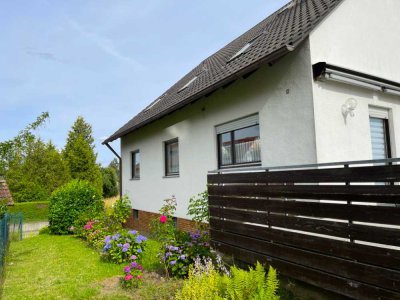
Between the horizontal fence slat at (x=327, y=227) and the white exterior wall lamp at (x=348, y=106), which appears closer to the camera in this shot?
the horizontal fence slat at (x=327, y=227)

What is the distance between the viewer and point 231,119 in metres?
7.00

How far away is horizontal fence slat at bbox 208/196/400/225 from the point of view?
283 centimetres

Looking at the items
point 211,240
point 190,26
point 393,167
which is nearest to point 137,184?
point 190,26

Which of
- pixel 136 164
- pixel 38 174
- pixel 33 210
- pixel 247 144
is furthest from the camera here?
pixel 38 174

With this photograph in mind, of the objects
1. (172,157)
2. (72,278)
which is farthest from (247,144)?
(72,278)

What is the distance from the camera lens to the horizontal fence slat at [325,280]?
2.87 metres

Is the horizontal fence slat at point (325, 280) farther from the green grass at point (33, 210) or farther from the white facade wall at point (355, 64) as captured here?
the green grass at point (33, 210)

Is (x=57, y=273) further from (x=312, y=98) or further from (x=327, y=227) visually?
(x=312, y=98)

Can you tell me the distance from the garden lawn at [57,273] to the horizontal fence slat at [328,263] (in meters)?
2.11

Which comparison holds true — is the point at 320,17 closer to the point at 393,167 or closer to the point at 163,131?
the point at 393,167

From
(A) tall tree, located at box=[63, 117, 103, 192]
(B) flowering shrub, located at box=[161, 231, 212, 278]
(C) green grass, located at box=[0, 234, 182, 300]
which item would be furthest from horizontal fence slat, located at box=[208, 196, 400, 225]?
(A) tall tree, located at box=[63, 117, 103, 192]

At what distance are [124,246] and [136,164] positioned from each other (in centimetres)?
758

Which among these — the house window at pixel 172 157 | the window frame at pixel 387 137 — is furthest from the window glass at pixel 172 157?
the window frame at pixel 387 137

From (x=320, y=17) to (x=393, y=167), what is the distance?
3.50m
